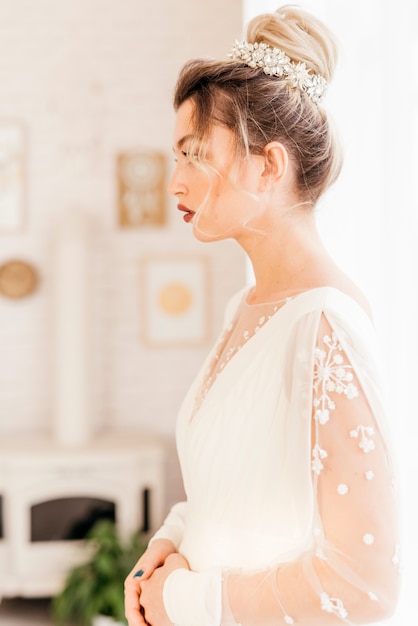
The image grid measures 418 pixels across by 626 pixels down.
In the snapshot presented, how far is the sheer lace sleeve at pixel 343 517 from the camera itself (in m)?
0.77

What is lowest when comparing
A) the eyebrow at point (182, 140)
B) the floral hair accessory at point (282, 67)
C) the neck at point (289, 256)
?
the neck at point (289, 256)

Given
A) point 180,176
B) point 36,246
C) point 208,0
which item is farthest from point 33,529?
point 208,0

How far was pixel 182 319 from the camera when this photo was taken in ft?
10.7

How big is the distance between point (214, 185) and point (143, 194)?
2.31 metres

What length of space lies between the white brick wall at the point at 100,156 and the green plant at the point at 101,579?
556 millimetres

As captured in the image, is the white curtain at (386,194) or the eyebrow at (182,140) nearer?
the eyebrow at (182,140)

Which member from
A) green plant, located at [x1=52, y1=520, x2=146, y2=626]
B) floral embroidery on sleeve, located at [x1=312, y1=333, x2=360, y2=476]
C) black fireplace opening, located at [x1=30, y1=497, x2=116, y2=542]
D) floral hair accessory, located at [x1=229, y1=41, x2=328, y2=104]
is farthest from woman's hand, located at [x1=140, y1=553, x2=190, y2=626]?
black fireplace opening, located at [x1=30, y1=497, x2=116, y2=542]

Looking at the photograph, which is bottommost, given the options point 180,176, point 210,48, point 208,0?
point 180,176

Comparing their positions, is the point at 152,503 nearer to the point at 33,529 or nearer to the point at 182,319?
the point at 33,529

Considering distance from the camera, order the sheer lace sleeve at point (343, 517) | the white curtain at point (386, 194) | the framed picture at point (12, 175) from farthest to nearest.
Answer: the framed picture at point (12, 175)
the white curtain at point (386, 194)
the sheer lace sleeve at point (343, 517)

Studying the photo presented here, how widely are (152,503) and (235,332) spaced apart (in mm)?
1950

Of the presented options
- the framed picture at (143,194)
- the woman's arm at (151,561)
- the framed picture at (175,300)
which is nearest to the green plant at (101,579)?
the framed picture at (175,300)

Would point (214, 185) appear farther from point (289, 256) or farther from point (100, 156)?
point (100, 156)

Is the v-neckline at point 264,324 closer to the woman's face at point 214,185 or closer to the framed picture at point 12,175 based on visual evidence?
the woman's face at point 214,185
